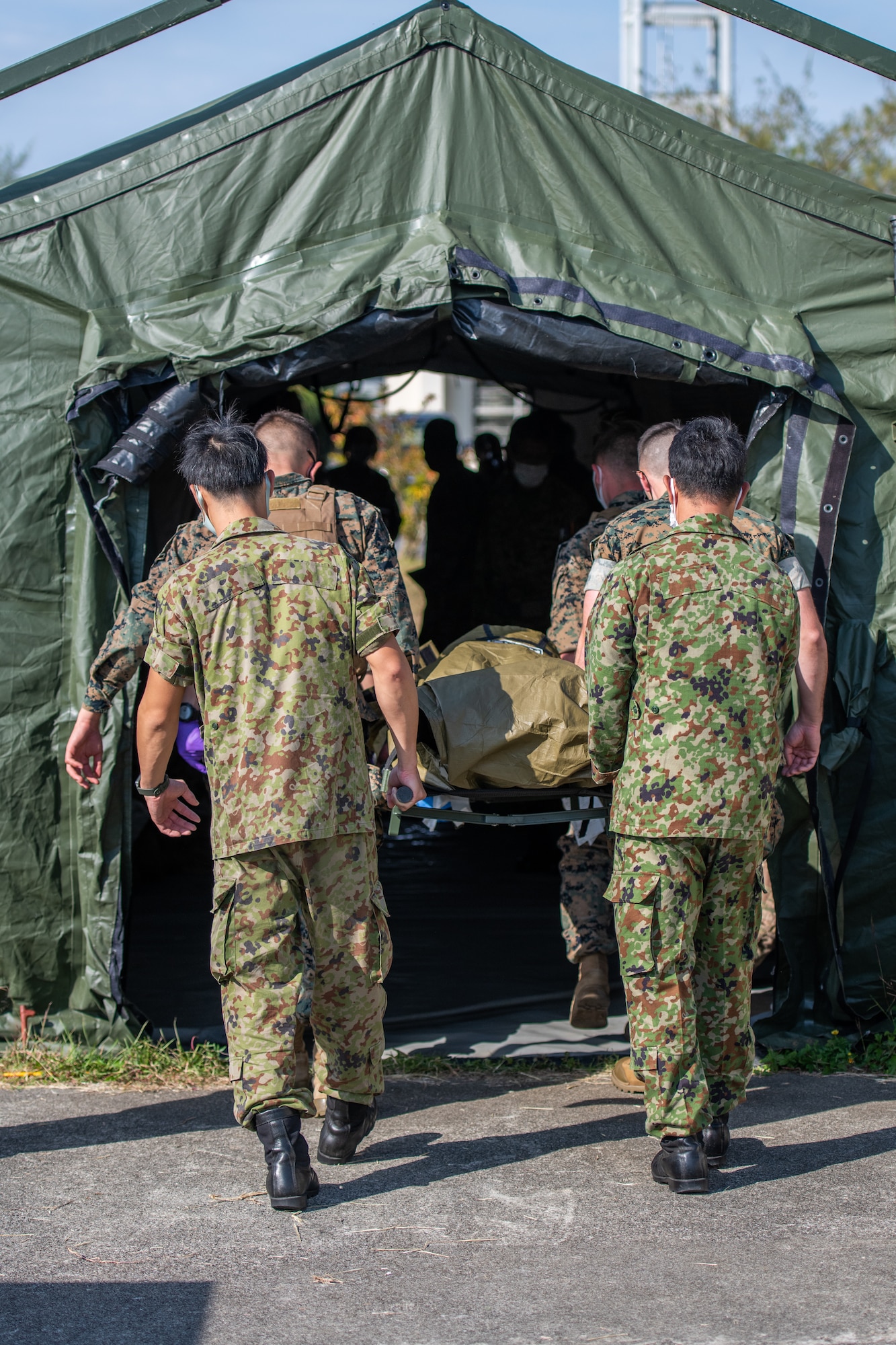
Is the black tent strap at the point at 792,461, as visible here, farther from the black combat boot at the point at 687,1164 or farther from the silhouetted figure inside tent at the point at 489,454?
the silhouetted figure inside tent at the point at 489,454

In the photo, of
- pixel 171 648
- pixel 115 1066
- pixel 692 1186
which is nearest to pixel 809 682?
pixel 692 1186

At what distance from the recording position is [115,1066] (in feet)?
15.3

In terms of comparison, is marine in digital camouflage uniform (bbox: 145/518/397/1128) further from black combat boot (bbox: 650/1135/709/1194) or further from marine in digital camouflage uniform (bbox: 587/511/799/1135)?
black combat boot (bbox: 650/1135/709/1194)

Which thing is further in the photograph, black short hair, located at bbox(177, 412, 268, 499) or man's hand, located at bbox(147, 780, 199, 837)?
man's hand, located at bbox(147, 780, 199, 837)

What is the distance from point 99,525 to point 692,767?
2282 millimetres

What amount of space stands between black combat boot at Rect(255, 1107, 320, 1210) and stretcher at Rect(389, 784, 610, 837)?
42.7 inches

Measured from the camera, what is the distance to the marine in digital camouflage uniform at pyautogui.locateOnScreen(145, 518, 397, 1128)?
345 cm

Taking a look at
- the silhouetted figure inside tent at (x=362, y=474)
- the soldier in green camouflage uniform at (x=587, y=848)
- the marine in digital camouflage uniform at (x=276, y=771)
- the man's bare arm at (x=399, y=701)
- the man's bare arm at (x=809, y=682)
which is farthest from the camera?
the silhouetted figure inside tent at (x=362, y=474)

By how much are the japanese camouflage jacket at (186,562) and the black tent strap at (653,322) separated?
0.87m

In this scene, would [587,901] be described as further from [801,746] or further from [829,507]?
[829,507]

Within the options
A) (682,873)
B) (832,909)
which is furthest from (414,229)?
(832,909)

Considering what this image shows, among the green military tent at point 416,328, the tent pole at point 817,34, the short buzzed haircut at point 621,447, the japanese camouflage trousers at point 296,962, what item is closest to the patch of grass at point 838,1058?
the green military tent at point 416,328

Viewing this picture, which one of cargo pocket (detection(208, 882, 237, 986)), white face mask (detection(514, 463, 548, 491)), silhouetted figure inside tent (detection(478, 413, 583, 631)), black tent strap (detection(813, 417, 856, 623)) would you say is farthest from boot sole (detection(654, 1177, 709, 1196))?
white face mask (detection(514, 463, 548, 491))

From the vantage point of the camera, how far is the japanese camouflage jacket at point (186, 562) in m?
4.27
